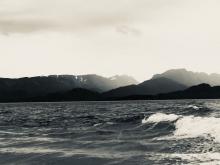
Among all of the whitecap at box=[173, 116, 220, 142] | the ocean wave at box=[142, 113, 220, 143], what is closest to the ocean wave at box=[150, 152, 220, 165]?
the ocean wave at box=[142, 113, 220, 143]

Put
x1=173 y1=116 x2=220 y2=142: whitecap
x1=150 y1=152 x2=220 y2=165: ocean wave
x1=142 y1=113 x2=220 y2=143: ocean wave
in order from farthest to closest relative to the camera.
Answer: x1=173 y1=116 x2=220 y2=142: whitecap → x1=142 y1=113 x2=220 y2=143: ocean wave → x1=150 y1=152 x2=220 y2=165: ocean wave

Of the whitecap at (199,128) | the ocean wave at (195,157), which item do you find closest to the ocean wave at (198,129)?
the whitecap at (199,128)

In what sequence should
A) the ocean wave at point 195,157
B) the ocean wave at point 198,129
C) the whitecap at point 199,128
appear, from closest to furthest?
the ocean wave at point 195,157 < the ocean wave at point 198,129 < the whitecap at point 199,128

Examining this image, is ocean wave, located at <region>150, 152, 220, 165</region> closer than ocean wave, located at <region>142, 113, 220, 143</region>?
Yes

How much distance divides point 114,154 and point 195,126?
1396 cm

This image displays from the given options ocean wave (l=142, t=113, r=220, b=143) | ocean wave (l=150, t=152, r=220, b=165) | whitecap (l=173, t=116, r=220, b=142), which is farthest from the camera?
whitecap (l=173, t=116, r=220, b=142)

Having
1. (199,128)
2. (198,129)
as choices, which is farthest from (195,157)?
(199,128)

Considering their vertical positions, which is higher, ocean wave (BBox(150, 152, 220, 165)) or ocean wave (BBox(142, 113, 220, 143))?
ocean wave (BBox(142, 113, 220, 143))

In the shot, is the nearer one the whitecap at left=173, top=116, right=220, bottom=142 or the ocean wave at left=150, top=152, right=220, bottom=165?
the ocean wave at left=150, top=152, right=220, bottom=165

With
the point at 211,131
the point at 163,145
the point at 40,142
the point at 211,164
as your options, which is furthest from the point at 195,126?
the point at 211,164

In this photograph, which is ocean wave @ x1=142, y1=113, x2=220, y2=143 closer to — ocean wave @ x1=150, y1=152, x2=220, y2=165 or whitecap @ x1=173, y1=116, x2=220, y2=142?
whitecap @ x1=173, y1=116, x2=220, y2=142

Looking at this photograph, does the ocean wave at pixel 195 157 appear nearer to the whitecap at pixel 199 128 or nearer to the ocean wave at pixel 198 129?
the ocean wave at pixel 198 129

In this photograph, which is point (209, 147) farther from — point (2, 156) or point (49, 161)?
→ point (2, 156)

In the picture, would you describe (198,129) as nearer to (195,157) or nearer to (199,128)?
(199,128)
